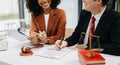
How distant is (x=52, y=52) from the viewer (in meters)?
1.64

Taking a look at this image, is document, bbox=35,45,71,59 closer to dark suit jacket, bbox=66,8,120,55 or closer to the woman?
dark suit jacket, bbox=66,8,120,55

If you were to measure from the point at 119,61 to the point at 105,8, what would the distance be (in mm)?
557

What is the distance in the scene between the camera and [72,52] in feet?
5.40

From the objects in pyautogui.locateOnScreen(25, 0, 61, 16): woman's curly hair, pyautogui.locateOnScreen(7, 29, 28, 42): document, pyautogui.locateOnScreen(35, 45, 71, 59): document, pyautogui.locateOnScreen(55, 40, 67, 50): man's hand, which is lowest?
pyautogui.locateOnScreen(35, 45, 71, 59): document

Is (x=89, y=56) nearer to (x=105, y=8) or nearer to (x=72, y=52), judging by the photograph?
(x=72, y=52)

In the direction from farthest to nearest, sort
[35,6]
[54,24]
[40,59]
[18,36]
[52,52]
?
1. [35,6]
2. [54,24]
3. [18,36]
4. [52,52]
5. [40,59]

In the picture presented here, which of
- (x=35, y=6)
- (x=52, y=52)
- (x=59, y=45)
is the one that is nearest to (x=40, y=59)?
(x=52, y=52)

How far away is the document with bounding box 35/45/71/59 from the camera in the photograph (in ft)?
5.09

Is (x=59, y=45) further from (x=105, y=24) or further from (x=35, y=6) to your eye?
(x=35, y=6)

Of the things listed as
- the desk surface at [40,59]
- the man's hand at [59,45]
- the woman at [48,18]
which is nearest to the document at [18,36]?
the woman at [48,18]

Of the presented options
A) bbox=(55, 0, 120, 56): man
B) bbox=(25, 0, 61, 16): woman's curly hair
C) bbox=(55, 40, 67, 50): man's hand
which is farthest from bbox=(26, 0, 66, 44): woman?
bbox=(55, 0, 120, 56): man

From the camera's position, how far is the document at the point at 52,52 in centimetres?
155

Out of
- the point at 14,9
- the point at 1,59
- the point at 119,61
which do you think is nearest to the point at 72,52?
the point at 119,61

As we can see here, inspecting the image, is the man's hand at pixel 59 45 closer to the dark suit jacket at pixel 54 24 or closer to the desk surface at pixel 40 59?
the desk surface at pixel 40 59
